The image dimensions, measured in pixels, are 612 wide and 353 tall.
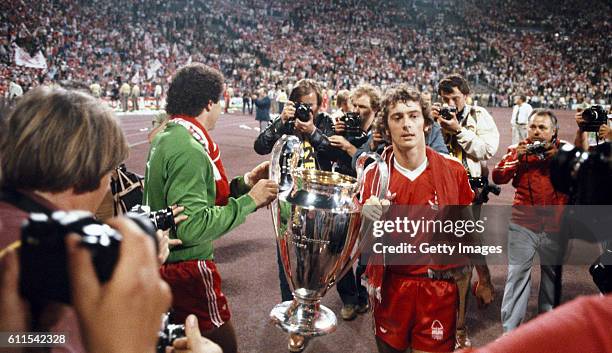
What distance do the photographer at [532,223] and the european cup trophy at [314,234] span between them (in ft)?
8.15

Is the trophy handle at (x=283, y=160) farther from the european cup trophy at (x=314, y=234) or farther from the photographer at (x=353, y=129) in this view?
the photographer at (x=353, y=129)

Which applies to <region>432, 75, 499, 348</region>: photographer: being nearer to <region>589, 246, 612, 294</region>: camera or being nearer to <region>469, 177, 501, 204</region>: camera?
<region>469, 177, 501, 204</region>: camera

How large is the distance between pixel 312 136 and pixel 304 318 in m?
2.32

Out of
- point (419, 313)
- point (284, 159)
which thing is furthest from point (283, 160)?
point (419, 313)

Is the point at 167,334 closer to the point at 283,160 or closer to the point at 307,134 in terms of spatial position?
the point at 283,160

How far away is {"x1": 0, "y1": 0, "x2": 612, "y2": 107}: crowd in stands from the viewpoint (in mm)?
27594

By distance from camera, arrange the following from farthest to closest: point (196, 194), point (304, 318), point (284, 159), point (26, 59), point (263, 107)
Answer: point (26, 59), point (263, 107), point (196, 194), point (284, 159), point (304, 318)

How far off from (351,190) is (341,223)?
9 centimetres

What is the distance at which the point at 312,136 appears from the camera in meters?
3.44

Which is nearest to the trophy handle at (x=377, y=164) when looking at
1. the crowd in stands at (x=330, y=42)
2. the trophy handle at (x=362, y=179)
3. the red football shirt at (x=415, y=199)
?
the trophy handle at (x=362, y=179)

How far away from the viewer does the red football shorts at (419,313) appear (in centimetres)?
229

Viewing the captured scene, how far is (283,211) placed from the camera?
1.31 metres

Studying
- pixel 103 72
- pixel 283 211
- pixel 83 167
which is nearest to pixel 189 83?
pixel 283 211

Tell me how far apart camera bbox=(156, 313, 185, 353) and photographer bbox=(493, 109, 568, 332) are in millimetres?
3064
